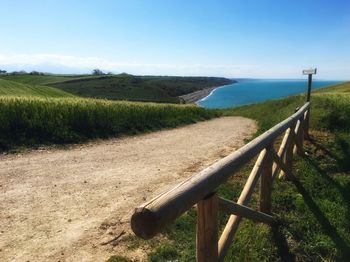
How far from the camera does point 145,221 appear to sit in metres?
2.23

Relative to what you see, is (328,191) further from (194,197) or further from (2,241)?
(2,241)

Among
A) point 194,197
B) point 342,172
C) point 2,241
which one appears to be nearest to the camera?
point 194,197

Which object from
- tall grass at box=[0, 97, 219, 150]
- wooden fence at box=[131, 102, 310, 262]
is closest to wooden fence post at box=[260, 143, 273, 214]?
wooden fence at box=[131, 102, 310, 262]

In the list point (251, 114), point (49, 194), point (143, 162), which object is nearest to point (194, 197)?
point (49, 194)

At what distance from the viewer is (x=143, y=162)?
1003cm

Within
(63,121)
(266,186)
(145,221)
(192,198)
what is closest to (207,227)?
(192,198)

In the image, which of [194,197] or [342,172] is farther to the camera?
[342,172]

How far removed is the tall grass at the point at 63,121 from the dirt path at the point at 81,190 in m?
1.13

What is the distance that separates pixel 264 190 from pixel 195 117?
18355 millimetres

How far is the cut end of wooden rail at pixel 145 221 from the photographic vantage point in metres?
2.22

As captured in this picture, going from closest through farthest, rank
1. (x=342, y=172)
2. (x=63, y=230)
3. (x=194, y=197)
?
1. (x=194, y=197)
2. (x=63, y=230)
3. (x=342, y=172)

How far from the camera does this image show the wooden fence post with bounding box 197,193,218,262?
116 inches

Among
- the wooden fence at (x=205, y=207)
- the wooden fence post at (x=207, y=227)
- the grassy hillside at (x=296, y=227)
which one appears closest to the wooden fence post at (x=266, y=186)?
the grassy hillside at (x=296, y=227)

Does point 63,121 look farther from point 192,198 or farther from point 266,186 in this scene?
point 192,198
